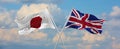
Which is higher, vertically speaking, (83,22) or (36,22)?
(36,22)

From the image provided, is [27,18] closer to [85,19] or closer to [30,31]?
[30,31]

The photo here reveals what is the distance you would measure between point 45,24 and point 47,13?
7.94 ft

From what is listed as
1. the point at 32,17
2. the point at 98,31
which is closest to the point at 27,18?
the point at 32,17

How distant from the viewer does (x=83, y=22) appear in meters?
75.2

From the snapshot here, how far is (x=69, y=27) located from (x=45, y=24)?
17.0 ft

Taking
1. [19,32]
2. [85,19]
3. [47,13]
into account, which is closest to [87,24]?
[85,19]

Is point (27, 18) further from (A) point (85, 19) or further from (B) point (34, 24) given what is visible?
(A) point (85, 19)

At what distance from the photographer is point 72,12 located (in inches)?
2968

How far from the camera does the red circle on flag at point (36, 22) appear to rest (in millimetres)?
74500

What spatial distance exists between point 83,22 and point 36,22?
1014 cm

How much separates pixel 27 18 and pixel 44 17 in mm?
3843

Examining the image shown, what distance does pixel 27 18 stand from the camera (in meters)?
73.8

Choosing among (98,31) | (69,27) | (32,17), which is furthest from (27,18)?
(98,31)

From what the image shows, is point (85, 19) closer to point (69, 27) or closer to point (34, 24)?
point (69, 27)
